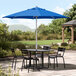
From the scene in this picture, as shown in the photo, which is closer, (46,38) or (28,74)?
(28,74)

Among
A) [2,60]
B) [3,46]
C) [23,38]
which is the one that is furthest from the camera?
[23,38]

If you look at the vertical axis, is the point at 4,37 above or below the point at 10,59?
above

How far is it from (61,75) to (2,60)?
4.71m

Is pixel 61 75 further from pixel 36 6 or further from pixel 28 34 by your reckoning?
pixel 28 34

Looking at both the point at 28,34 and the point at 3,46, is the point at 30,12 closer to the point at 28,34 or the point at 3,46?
the point at 3,46

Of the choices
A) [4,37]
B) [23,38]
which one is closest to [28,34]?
[23,38]

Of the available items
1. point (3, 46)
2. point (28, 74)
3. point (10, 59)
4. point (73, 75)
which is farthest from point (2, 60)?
point (73, 75)

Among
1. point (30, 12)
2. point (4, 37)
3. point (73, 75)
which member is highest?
point (30, 12)

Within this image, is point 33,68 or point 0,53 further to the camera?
point 0,53

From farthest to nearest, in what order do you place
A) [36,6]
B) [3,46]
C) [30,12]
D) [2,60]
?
[3,46]
[2,60]
[36,6]
[30,12]

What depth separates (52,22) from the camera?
55344mm

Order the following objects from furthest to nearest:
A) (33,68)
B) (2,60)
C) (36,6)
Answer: (2,60) < (36,6) < (33,68)

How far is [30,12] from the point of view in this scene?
9508mm

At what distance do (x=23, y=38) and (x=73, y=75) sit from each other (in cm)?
2787
